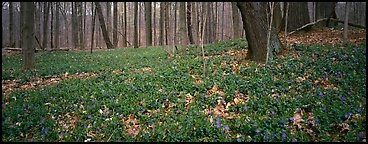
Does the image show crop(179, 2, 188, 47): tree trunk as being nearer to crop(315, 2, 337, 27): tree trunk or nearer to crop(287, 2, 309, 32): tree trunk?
crop(287, 2, 309, 32): tree trunk

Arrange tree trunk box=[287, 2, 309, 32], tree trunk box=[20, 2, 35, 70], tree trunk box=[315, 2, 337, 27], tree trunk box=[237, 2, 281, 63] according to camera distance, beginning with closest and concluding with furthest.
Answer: tree trunk box=[237, 2, 281, 63], tree trunk box=[20, 2, 35, 70], tree trunk box=[287, 2, 309, 32], tree trunk box=[315, 2, 337, 27]

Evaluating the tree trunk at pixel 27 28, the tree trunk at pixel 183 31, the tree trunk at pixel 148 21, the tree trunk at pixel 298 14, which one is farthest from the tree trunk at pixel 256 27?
the tree trunk at pixel 148 21

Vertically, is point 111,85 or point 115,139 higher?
point 111,85

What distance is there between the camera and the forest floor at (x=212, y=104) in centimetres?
396

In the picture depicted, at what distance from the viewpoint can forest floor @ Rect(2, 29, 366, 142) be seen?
396 cm

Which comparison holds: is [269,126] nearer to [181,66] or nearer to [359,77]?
[359,77]

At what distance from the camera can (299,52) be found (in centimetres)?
785

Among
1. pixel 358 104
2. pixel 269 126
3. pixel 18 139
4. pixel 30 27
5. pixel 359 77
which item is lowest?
pixel 18 139

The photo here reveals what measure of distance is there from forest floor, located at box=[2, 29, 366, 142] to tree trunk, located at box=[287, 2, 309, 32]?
3.71 m

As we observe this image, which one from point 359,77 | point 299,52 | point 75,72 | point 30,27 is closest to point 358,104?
point 359,77

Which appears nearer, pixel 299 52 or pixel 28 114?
pixel 28 114

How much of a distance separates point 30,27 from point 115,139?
8474mm

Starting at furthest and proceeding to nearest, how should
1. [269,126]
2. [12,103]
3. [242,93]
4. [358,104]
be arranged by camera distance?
[12,103], [242,93], [358,104], [269,126]

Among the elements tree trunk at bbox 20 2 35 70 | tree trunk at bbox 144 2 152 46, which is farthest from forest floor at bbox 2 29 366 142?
tree trunk at bbox 144 2 152 46
